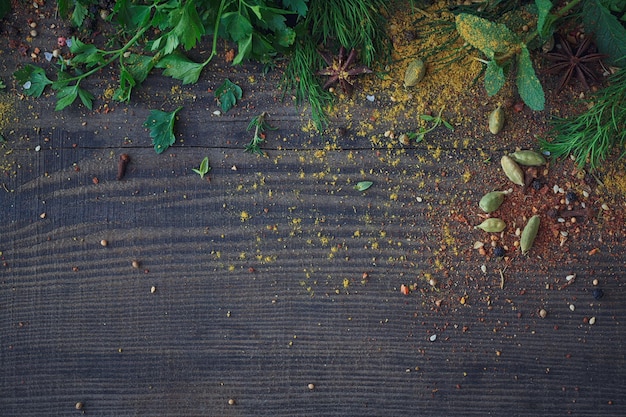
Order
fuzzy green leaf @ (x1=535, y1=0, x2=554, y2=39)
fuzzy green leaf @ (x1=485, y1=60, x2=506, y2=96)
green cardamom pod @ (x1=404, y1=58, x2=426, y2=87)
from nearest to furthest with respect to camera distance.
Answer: fuzzy green leaf @ (x1=535, y1=0, x2=554, y2=39), fuzzy green leaf @ (x1=485, y1=60, x2=506, y2=96), green cardamom pod @ (x1=404, y1=58, x2=426, y2=87)

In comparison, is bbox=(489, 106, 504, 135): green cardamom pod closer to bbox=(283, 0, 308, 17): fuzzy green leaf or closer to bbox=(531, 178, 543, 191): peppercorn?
bbox=(531, 178, 543, 191): peppercorn

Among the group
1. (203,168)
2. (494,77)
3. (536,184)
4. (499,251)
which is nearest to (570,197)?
(536,184)

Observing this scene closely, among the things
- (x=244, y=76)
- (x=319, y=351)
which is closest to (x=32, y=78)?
(x=244, y=76)

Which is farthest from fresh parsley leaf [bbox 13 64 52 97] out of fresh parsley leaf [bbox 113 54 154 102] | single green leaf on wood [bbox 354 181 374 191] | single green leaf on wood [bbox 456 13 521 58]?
single green leaf on wood [bbox 456 13 521 58]

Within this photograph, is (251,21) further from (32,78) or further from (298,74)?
(32,78)

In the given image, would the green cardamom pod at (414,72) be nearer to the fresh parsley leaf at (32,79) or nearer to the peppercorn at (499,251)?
the peppercorn at (499,251)

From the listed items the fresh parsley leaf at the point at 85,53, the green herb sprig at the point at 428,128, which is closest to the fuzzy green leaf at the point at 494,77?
the green herb sprig at the point at 428,128

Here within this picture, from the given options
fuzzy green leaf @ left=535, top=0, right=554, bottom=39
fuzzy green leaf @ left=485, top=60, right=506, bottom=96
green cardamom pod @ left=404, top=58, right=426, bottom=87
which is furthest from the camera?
green cardamom pod @ left=404, top=58, right=426, bottom=87
